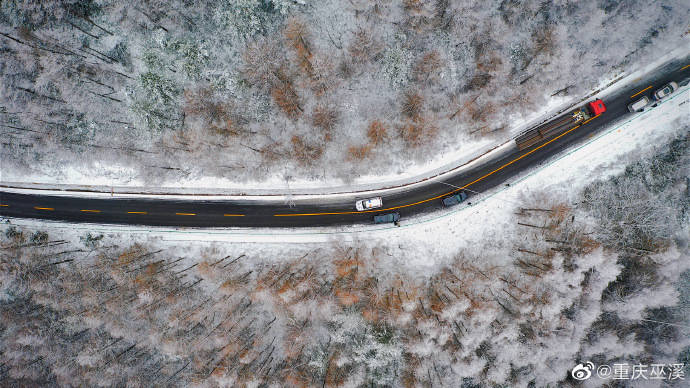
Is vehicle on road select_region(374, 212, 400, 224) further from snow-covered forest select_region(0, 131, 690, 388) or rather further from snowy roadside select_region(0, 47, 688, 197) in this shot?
snowy roadside select_region(0, 47, 688, 197)

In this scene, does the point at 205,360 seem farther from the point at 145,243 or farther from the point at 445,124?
the point at 445,124

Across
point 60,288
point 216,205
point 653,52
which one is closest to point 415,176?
point 216,205

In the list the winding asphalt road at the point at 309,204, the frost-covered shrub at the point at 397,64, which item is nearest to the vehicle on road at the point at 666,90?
the winding asphalt road at the point at 309,204

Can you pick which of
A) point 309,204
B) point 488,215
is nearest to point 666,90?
point 488,215

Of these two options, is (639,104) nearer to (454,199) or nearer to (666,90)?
(666,90)

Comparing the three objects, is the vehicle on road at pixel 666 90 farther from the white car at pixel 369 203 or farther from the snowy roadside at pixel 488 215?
the white car at pixel 369 203

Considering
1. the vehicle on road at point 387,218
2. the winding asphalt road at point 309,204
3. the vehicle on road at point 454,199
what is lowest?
the vehicle on road at point 387,218
